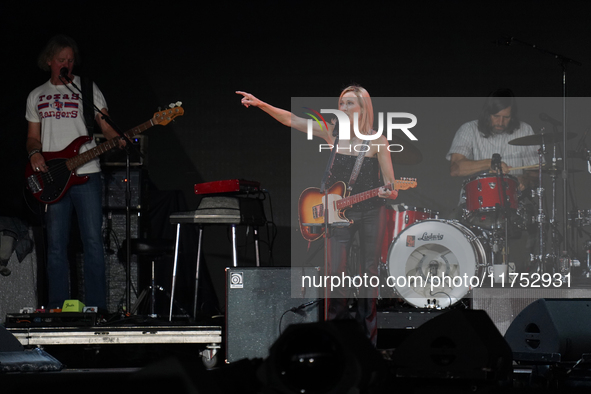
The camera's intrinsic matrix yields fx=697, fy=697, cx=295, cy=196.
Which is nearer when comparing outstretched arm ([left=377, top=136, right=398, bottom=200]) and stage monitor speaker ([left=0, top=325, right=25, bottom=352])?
stage monitor speaker ([left=0, top=325, right=25, bottom=352])

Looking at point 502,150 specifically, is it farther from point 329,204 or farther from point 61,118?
point 61,118

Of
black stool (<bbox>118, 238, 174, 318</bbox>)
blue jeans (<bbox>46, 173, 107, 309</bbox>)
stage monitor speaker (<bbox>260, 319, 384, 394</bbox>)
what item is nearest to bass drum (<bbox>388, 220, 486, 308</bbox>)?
black stool (<bbox>118, 238, 174, 318</bbox>)

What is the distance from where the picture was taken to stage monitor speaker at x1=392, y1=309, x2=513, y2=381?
5.07ft

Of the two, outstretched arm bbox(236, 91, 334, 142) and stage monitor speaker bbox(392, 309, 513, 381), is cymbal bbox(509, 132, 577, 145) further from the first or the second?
stage monitor speaker bbox(392, 309, 513, 381)

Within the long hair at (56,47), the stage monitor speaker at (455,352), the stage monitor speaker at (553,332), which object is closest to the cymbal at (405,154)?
the long hair at (56,47)

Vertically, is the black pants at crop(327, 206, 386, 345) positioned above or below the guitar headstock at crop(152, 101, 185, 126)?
below

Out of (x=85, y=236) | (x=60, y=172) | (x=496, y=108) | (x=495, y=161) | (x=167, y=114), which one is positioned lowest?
(x=85, y=236)

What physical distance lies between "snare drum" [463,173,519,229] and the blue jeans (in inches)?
93.6

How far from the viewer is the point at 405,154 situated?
4.75 m

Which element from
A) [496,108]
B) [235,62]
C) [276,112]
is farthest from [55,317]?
[496,108]

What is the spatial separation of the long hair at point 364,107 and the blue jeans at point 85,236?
1.79 meters

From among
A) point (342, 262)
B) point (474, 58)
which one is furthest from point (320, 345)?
point (474, 58)

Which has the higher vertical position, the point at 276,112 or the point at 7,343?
the point at 276,112

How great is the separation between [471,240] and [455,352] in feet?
9.87
